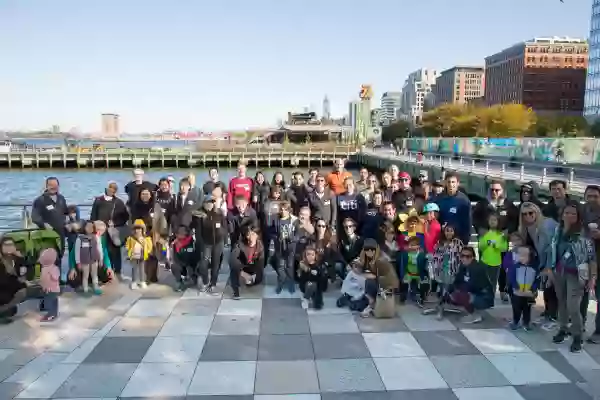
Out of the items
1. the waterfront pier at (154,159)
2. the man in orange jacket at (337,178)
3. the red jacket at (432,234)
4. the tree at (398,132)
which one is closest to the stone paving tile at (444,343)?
the red jacket at (432,234)

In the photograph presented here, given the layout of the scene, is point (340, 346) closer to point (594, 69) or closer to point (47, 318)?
point (47, 318)

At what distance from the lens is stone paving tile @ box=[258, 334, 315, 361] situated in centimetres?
573

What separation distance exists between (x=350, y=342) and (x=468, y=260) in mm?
2031

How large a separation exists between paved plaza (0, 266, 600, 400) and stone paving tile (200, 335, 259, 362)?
0.01 meters

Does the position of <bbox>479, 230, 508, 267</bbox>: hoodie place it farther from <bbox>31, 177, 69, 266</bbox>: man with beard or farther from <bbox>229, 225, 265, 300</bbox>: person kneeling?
<bbox>31, 177, 69, 266</bbox>: man with beard

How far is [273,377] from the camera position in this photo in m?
5.23

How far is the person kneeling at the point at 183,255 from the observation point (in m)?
8.27

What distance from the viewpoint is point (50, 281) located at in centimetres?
→ 672

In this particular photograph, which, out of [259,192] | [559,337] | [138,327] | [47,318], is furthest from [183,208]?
[559,337]

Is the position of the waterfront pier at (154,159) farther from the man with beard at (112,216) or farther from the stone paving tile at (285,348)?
the stone paving tile at (285,348)

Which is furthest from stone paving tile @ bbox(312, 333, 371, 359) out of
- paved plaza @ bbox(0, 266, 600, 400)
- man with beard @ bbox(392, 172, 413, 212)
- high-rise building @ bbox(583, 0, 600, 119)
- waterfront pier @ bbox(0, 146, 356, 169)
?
high-rise building @ bbox(583, 0, 600, 119)

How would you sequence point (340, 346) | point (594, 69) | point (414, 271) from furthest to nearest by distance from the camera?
point (594, 69), point (414, 271), point (340, 346)

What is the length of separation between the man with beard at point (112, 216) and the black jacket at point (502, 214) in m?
5.79

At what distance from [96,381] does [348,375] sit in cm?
252
